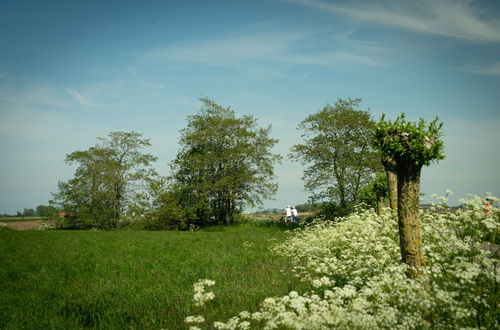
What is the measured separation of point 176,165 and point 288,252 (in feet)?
72.6

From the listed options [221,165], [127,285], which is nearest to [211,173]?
[221,165]

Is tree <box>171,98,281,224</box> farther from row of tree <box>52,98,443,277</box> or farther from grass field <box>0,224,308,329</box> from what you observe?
grass field <box>0,224,308,329</box>

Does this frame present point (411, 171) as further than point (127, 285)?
No

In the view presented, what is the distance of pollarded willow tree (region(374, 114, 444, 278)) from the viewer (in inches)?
231

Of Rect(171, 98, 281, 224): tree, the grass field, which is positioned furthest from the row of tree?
the grass field

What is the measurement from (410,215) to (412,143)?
1.40 metres

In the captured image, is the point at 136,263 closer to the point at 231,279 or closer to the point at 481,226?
the point at 231,279

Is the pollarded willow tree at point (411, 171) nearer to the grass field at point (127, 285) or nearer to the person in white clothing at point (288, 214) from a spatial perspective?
the grass field at point (127, 285)

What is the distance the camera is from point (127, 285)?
25.2 ft

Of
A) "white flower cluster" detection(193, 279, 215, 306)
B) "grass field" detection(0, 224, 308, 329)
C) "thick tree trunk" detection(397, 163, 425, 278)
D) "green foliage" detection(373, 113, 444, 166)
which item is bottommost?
"grass field" detection(0, 224, 308, 329)

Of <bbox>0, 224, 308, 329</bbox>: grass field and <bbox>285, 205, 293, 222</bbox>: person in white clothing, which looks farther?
<bbox>285, 205, 293, 222</bbox>: person in white clothing

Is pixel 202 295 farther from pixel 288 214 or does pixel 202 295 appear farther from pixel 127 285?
pixel 288 214

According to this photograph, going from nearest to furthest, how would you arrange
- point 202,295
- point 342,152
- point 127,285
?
point 202,295 → point 127,285 → point 342,152

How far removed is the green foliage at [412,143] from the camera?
6008 mm
